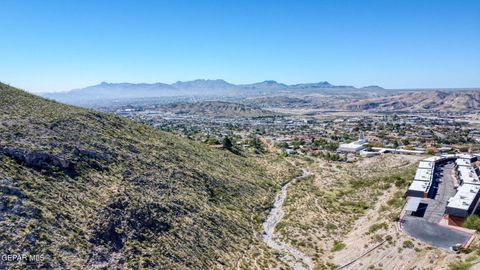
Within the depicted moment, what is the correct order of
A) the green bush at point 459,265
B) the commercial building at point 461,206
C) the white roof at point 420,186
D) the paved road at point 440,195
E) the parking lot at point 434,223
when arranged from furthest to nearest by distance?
the white roof at point 420,186, the paved road at point 440,195, the commercial building at point 461,206, the parking lot at point 434,223, the green bush at point 459,265

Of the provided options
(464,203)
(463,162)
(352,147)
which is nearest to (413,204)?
(464,203)

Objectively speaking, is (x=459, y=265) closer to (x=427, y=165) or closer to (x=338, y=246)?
(x=338, y=246)

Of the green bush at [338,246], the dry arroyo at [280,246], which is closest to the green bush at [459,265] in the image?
the green bush at [338,246]

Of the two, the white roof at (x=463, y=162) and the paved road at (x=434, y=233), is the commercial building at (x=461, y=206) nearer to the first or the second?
the paved road at (x=434, y=233)

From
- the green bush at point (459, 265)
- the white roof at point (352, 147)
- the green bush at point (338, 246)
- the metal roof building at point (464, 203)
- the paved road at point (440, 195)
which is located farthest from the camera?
the white roof at point (352, 147)

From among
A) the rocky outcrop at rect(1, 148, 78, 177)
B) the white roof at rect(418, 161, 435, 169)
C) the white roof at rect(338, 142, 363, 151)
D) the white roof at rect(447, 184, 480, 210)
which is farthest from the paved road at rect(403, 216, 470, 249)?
the white roof at rect(338, 142, 363, 151)

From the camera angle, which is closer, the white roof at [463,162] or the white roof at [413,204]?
the white roof at [413,204]
